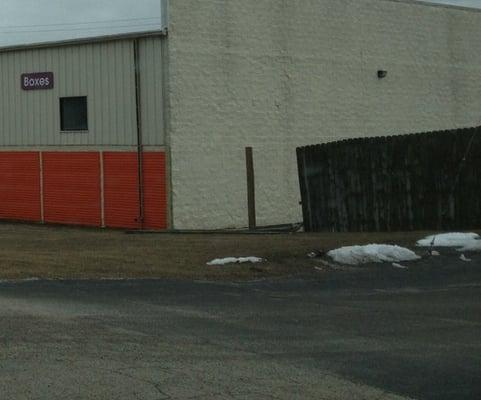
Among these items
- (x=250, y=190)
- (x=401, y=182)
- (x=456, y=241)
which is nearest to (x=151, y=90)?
(x=250, y=190)

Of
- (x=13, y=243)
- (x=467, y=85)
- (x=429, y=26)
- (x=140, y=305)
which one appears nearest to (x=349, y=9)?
(x=429, y=26)

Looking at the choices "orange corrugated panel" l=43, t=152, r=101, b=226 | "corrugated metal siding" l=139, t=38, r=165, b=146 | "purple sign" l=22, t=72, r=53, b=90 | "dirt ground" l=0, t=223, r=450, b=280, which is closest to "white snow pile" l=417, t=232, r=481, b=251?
"dirt ground" l=0, t=223, r=450, b=280

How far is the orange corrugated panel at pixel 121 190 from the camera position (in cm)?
2692

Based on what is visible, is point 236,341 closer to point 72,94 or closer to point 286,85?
point 72,94

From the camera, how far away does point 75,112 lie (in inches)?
1129

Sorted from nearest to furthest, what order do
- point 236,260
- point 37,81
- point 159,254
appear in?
point 236,260, point 159,254, point 37,81

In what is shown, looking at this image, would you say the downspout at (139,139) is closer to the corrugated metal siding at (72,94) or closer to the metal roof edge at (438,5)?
the corrugated metal siding at (72,94)

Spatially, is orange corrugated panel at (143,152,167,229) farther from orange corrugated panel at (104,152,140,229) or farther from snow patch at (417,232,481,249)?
snow patch at (417,232,481,249)

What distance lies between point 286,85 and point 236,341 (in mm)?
20996

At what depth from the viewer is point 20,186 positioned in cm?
3036

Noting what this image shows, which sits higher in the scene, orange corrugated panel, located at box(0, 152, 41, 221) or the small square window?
the small square window

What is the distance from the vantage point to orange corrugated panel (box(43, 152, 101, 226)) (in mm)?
28000

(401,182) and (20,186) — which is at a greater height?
(20,186)

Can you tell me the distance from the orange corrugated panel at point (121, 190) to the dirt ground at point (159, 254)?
15.8 ft
